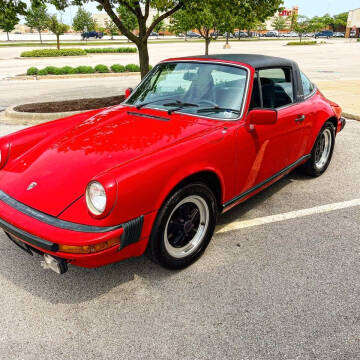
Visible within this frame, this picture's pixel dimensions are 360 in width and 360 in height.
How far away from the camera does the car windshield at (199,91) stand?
3.20 metres

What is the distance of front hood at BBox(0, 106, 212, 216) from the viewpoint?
8.14 feet

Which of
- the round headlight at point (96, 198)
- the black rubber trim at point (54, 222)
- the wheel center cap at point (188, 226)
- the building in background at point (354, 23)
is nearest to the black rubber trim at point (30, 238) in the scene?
→ the black rubber trim at point (54, 222)

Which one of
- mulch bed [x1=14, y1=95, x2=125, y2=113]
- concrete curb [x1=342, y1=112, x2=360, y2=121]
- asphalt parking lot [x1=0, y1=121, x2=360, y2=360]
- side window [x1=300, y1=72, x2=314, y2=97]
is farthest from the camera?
mulch bed [x1=14, y1=95, x2=125, y2=113]

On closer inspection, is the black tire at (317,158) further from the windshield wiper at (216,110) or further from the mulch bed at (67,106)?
the mulch bed at (67,106)

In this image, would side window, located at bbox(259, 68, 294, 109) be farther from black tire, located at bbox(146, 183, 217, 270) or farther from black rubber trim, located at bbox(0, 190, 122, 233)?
black rubber trim, located at bbox(0, 190, 122, 233)

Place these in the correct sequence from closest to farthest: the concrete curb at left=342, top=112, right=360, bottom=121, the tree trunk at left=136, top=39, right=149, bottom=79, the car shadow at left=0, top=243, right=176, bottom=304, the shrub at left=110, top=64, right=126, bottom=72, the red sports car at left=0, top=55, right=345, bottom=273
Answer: the red sports car at left=0, top=55, right=345, bottom=273 < the car shadow at left=0, top=243, right=176, bottom=304 < the concrete curb at left=342, top=112, right=360, bottom=121 < the tree trunk at left=136, top=39, right=149, bottom=79 < the shrub at left=110, top=64, right=126, bottom=72

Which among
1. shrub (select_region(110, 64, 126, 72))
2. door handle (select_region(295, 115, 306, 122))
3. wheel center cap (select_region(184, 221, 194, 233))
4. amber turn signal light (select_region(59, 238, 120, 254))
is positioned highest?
shrub (select_region(110, 64, 126, 72))

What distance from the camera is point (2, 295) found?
102 inches

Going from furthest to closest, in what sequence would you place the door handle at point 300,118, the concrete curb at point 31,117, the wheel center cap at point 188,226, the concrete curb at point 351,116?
the concrete curb at point 31,117, the concrete curb at point 351,116, the door handle at point 300,118, the wheel center cap at point 188,226

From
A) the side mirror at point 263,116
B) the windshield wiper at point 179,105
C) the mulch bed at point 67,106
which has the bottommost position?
the mulch bed at point 67,106

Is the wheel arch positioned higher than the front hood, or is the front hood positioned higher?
the front hood

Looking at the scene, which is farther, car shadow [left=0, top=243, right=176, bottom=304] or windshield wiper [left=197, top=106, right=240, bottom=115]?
windshield wiper [left=197, top=106, right=240, bottom=115]

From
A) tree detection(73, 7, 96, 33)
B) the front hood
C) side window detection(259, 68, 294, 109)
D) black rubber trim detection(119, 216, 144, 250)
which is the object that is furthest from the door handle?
tree detection(73, 7, 96, 33)

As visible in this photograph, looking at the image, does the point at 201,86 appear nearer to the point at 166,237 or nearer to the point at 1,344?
the point at 166,237
